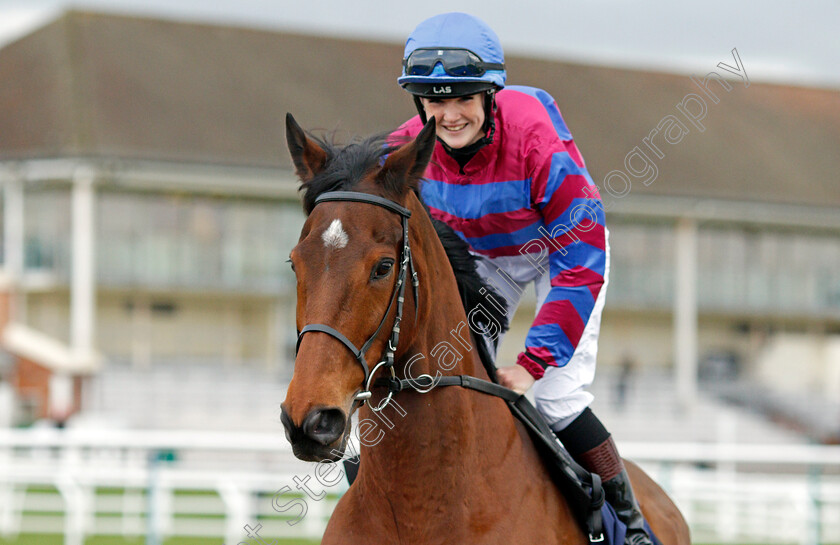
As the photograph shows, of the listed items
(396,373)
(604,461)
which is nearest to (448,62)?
(396,373)

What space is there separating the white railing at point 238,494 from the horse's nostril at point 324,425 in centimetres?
424

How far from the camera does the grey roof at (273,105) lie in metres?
22.0

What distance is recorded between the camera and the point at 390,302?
2346mm

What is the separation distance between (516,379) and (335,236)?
814 mm

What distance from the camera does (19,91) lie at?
23203mm

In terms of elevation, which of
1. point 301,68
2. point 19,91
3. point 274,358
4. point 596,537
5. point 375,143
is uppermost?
point 301,68

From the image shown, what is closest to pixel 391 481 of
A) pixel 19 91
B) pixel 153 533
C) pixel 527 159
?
pixel 527 159

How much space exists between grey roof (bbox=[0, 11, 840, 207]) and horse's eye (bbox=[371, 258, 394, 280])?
19.8 metres

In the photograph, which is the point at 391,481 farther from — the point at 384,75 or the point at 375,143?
the point at 384,75

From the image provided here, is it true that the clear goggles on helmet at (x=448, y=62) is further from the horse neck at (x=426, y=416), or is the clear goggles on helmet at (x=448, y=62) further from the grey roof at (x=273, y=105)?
the grey roof at (x=273, y=105)

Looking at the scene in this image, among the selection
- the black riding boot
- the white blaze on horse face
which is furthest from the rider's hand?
the white blaze on horse face

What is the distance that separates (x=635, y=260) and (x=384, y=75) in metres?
8.13

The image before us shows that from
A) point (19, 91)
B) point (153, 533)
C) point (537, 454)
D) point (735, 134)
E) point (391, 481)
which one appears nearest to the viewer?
point (391, 481)

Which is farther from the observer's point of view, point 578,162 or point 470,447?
point 578,162
